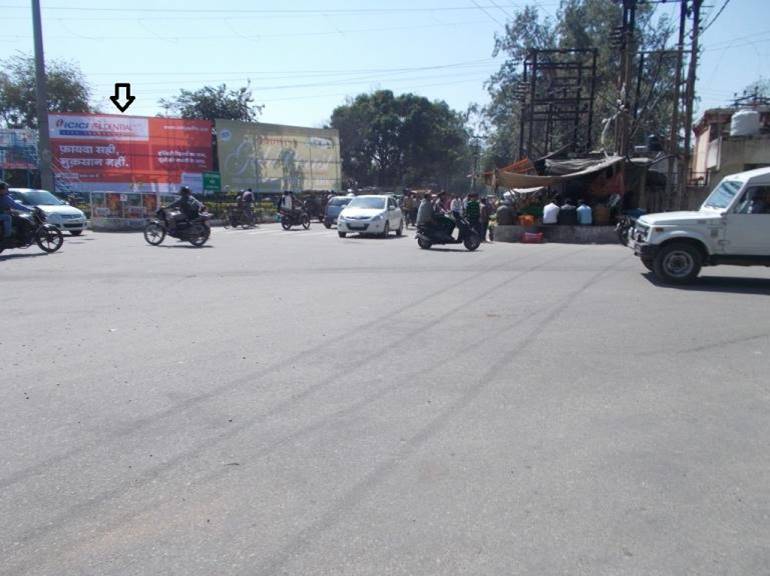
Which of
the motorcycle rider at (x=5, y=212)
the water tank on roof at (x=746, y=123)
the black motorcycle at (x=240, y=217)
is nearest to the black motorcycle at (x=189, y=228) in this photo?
the motorcycle rider at (x=5, y=212)

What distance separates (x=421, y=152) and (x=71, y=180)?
36.3m

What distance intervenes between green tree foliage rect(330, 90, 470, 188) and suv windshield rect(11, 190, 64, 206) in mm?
42061

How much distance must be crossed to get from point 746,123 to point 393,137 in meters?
37.9

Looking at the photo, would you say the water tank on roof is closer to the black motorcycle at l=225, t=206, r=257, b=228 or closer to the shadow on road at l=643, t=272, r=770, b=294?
the shadow on road at l=643, t=272, r=770, b=294

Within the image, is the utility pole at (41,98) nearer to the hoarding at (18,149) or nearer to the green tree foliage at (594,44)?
the hoarding at (18,149)

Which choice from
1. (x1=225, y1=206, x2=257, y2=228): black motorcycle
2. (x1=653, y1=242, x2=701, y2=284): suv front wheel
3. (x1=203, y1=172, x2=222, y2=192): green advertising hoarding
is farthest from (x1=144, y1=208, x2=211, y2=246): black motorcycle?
(x1=203, y1=172, x2=222, y2=192): green advertising hoarding

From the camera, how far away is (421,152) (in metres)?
62.4

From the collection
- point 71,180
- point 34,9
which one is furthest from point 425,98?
point 34,9

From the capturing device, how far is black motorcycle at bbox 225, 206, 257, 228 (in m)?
27.8

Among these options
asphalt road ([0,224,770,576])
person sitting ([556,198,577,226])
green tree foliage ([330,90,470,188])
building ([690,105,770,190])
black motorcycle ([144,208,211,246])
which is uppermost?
green tree foliage ([330,90,470,188])

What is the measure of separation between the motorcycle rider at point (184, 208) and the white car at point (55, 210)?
5856mm

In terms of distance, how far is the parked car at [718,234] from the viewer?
416 inches

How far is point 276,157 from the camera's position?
41375 mm

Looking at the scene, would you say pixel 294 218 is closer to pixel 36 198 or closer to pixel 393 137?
pixel 36 198
